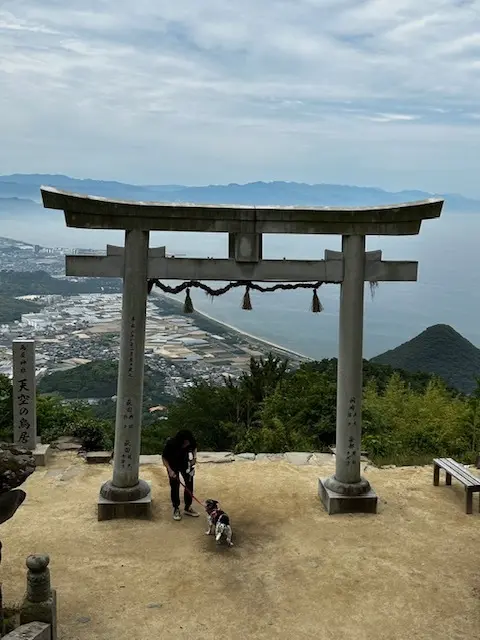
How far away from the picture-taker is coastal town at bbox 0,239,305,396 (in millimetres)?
30062

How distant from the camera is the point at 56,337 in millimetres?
38125

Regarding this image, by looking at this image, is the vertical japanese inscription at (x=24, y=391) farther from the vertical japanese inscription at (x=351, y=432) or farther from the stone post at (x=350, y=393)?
the vertical japanese inscription at (x=351, y=432)

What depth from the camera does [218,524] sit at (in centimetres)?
727

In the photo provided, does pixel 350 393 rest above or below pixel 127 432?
above

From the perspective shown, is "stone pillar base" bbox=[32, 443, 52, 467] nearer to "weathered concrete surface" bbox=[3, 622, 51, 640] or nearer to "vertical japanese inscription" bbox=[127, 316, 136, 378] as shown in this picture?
"vertical japanese inscription" bbox=[127, 316, 136, 378]

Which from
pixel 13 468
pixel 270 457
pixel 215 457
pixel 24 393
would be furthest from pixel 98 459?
pixel 13 468

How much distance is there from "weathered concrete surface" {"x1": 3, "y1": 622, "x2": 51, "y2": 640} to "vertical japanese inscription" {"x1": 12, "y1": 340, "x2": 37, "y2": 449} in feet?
19.1

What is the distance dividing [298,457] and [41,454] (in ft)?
14.4

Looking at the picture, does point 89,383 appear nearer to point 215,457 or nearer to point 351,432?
point 215,457

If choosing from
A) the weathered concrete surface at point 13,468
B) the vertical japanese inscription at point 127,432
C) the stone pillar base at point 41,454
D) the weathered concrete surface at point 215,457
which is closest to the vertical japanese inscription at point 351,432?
the weathered concrete surface at point 215,457

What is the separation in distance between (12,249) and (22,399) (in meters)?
109

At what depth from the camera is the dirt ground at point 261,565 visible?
5.78 m

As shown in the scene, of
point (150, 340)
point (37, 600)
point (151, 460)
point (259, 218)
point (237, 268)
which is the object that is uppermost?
point (259, 218)

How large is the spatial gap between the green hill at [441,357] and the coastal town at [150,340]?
5.76 m
